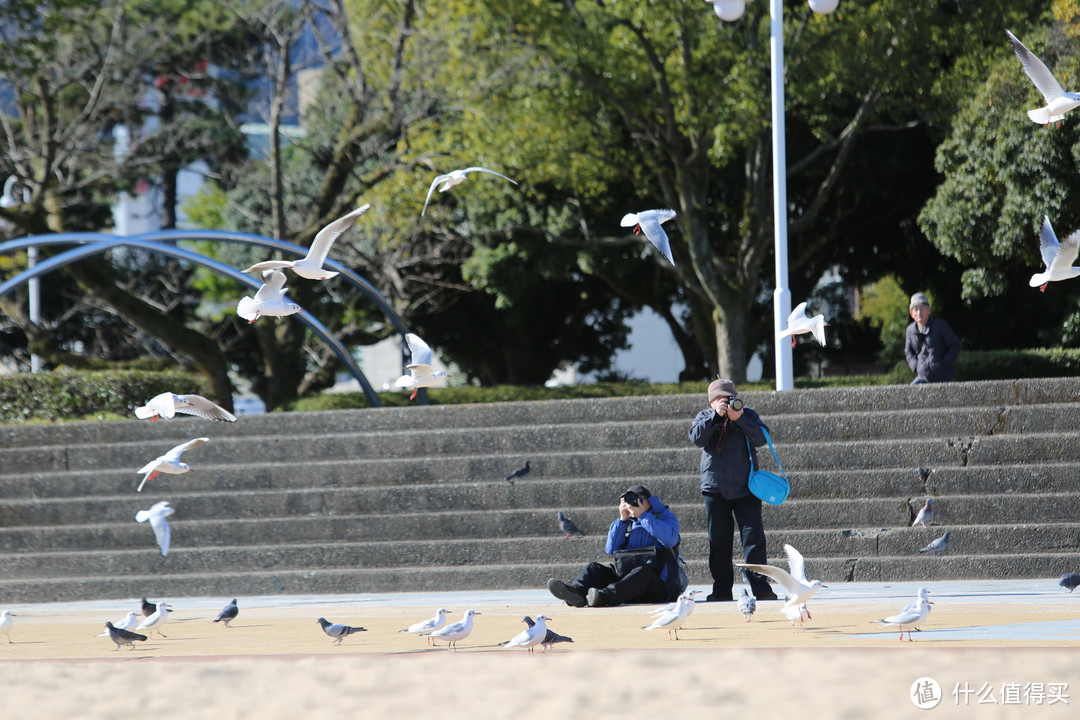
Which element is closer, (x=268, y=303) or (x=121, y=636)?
(x=121, y=636)

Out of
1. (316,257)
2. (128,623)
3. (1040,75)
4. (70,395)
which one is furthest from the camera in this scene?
(70,395)

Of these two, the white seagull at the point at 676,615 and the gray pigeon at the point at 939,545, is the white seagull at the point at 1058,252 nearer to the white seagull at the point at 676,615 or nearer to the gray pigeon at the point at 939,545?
the gray pigeon at the point at 939,545

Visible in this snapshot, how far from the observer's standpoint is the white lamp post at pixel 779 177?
12414 millimetres

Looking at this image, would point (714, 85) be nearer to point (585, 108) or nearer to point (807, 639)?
point (585, 108)

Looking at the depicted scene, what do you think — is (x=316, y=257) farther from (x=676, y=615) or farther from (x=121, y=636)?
(x=676, y=615)

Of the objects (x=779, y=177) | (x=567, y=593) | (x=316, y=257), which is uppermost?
(x=779, y=177)

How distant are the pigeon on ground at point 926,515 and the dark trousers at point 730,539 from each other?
1869mm

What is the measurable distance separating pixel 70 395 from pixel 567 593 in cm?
1036

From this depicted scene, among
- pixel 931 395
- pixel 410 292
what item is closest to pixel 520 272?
pixel 410 292

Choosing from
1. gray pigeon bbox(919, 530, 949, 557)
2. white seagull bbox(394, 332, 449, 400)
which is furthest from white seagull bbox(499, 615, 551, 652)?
gray pigeon bbox(919, 530, 949, 557)

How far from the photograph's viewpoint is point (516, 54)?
18172 mm

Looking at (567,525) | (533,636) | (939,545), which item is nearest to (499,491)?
(567,525)

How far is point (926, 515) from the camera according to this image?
9.23 metres

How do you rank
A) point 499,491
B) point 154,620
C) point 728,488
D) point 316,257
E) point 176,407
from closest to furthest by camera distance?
point 154,620 < point 728,488 < point 316,257 < point 176,407 < point 499,491
